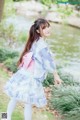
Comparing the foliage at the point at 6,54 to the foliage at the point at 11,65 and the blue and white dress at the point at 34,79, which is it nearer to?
the foliage at the point at 11,65

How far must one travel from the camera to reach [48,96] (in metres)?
7.41

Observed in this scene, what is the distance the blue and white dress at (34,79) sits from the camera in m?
4.64

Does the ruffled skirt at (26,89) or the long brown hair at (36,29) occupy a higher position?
the long brown hair at (36,29)

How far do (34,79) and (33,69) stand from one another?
0.12 meters

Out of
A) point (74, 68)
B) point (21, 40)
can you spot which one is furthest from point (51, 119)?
point (21, 40)

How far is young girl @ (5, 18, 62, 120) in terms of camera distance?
4645 mm

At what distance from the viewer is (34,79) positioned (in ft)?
15.4

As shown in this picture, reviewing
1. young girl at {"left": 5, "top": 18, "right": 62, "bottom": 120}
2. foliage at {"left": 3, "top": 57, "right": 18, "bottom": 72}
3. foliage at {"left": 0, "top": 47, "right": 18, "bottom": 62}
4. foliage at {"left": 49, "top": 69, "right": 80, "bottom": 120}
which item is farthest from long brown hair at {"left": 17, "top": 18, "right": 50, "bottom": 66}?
foliage at {"left": 0, "top": 47, "right": 18, "bottom": 62}

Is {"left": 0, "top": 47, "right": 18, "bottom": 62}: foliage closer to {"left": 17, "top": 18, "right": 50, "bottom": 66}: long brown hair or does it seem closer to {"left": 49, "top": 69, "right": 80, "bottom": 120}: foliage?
{"left": 49, "top": 69, "right": 80, "bottom": 120}: foliage

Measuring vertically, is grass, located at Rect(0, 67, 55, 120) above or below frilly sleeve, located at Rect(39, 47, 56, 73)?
below

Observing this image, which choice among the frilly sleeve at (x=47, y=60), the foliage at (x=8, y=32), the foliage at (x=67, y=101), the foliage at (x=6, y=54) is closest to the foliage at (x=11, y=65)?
the foliage at (x=6, y=54)

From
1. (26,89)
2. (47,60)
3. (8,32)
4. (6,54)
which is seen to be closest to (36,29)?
(47,60)

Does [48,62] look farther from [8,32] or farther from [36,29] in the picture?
[8,32]

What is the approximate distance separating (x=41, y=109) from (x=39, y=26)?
2083mm
